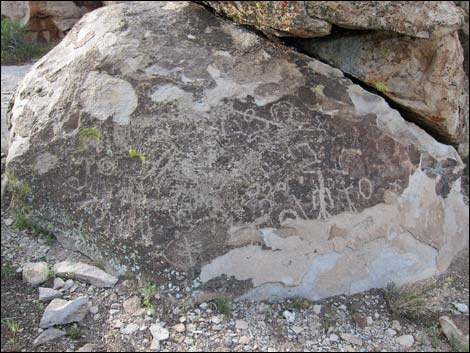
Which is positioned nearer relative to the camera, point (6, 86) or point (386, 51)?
point (386, 51)

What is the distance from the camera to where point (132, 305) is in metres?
2.82

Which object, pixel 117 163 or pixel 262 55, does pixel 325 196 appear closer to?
pixel 262 55

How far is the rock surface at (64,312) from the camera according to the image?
266 centimetres

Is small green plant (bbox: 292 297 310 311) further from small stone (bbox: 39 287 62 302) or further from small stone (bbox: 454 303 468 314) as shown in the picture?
small stone (bbox: 39 287 62 302)

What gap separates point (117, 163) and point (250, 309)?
1.12 metres

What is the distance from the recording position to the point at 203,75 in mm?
3256

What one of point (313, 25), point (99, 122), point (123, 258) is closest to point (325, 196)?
point (313, 25)

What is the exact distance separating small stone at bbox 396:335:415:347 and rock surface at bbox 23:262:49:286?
193 centimetres

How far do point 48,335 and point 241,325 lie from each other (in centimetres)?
95

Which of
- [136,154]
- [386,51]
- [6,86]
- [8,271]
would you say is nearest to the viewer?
[8,271]

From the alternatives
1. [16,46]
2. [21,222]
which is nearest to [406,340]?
[21,222]

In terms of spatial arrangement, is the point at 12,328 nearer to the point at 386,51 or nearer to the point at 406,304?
the point at 406,304

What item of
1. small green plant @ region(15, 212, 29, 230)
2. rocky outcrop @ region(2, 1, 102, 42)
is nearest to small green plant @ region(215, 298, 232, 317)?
small green plant @ region(15, 212, 29, 230)

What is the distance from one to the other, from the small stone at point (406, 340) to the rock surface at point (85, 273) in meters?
1.54
